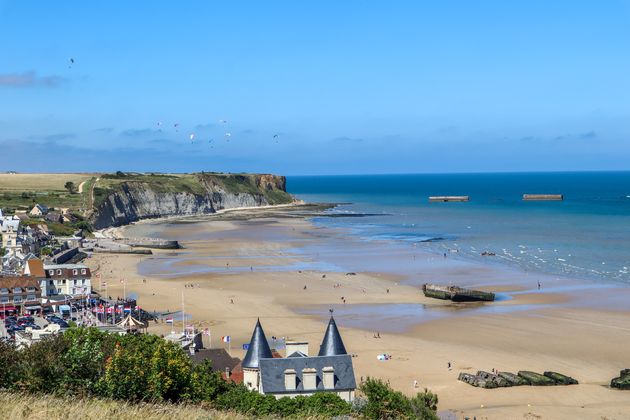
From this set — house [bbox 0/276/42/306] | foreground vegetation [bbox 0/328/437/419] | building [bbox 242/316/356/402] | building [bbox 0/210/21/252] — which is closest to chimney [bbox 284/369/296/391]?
building [bbox 242/316/356/402]

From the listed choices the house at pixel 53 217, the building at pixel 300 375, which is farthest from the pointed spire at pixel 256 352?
the house at pixel 53 217

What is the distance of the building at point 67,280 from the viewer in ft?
198

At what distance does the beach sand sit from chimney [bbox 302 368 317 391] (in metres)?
8.02

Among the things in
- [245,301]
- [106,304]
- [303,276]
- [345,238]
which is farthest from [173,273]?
[345,238]

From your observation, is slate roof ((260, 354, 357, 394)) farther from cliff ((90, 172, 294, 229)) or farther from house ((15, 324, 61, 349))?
cliff ((90, 172, 294, 229))

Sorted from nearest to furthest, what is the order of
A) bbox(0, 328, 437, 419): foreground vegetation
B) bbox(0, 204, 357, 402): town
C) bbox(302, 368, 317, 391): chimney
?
1. bbox(0, 328, 437, 419): foreground vegetation
2. bbox(302, 368, 317, 391): chimney
3. bbox(0, 204, 357, 402): town

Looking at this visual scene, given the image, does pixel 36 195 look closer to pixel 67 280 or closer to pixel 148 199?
pixel 148 199

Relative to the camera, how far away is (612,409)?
112 feet

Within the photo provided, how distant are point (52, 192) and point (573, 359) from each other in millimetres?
134472

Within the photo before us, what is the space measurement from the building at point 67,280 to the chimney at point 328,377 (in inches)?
1404

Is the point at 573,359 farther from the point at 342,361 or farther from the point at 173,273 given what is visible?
the point at 173,273

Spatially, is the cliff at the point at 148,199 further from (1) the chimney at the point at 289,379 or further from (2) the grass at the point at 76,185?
A: (1) the chimney at the point at 289,379

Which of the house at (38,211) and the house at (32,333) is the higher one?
the house at (38,211)

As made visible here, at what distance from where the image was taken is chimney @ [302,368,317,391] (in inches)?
1123
